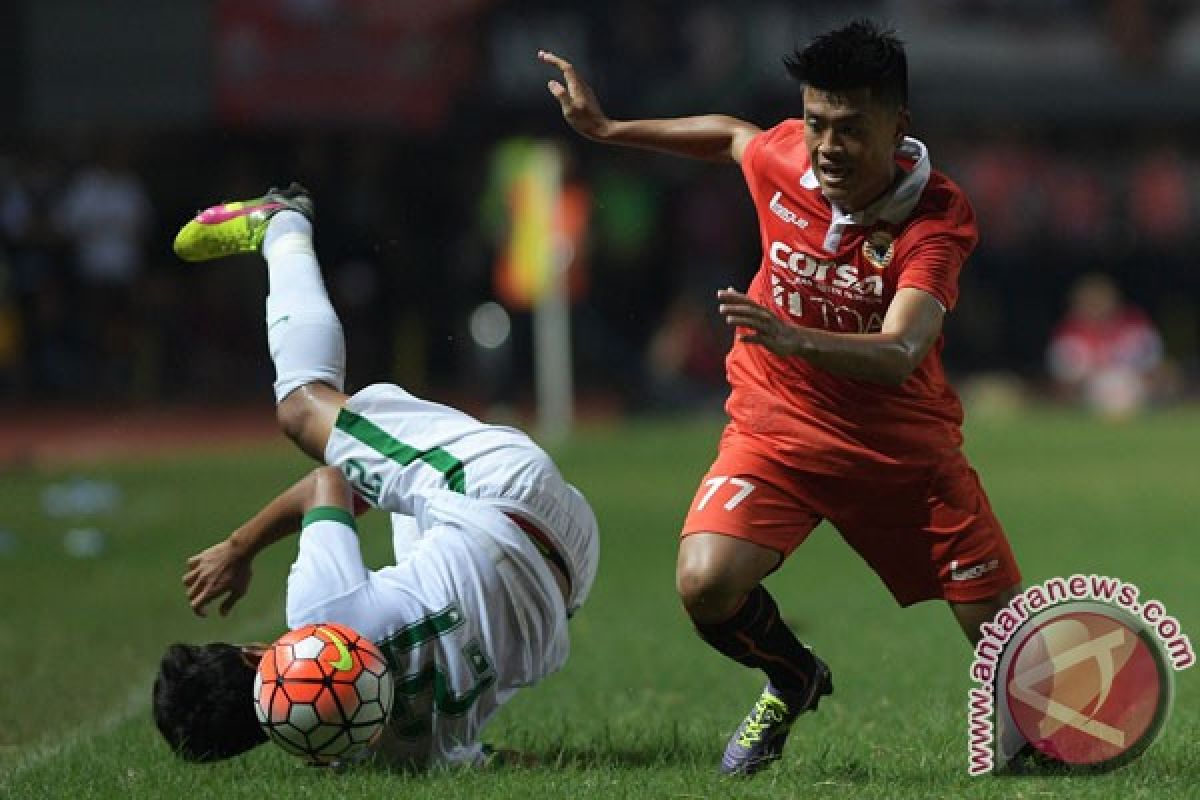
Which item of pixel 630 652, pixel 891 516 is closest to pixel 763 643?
pixel 891 516

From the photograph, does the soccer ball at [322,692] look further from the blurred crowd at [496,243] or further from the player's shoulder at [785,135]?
the blurred crowd at [496,243]

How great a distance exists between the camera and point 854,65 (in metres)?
6.52

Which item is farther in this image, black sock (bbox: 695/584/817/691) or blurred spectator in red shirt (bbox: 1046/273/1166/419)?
blurred spectator in red shirt (bbox: 1046/273/1166/419)

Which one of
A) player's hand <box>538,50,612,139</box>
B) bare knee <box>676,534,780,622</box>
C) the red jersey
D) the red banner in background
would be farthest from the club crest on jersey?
the red banner in background

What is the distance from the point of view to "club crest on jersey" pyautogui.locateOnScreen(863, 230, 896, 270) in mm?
6754

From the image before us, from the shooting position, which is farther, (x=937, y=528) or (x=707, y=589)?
(x=937, y=528)

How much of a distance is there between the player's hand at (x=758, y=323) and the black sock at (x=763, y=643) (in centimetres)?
124

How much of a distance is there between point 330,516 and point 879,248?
1844mm

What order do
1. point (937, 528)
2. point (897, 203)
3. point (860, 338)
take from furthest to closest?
point (937, 528) → point (897, 203) → point (860, 338)

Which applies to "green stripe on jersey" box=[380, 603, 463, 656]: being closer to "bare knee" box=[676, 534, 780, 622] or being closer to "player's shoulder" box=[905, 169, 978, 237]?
"bare knee" box=[676, 534, 780, 622]

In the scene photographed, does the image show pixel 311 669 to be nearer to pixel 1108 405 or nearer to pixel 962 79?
pixel 1108 405

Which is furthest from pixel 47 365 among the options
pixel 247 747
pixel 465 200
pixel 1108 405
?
pixel 247 747

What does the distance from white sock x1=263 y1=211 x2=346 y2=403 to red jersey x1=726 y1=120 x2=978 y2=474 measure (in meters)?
1.31

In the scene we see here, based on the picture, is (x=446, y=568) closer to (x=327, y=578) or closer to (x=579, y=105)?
(x=327, y=578)
